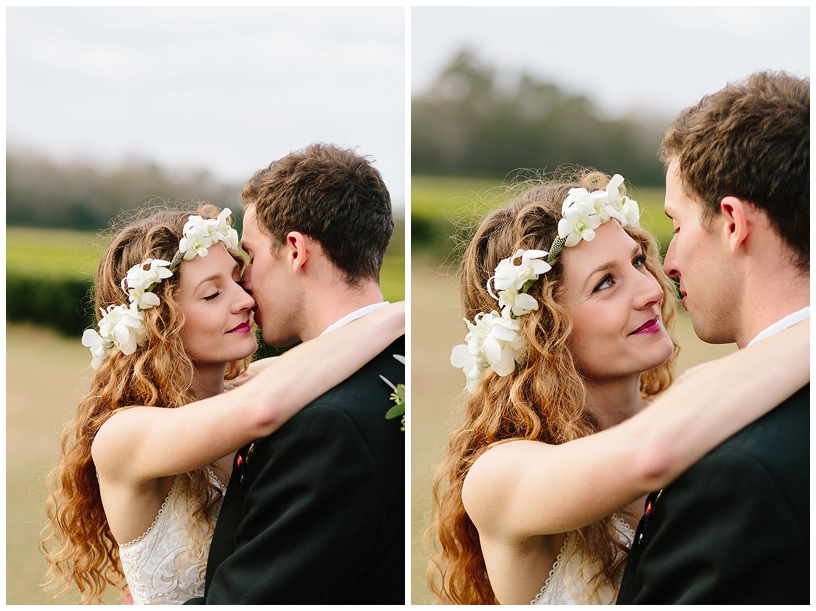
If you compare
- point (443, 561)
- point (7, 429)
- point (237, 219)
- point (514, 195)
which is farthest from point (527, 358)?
point (7, 429)

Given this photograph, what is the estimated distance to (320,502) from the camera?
228cm

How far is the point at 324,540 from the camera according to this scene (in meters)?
2.29

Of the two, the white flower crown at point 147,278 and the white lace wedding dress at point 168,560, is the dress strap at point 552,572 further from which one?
the white flower crown at point 147,278

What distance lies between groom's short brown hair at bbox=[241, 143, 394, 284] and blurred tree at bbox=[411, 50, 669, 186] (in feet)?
1.49

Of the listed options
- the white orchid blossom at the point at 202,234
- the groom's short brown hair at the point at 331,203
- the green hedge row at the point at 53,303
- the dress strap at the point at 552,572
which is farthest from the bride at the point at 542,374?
the green hedge row at the point at 53,303

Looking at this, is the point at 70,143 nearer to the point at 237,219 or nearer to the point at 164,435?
the point at 237,219

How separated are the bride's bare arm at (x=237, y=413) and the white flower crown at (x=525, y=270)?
1.09ft

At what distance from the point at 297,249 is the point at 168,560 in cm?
115

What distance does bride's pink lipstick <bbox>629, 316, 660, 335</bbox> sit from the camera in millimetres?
2369

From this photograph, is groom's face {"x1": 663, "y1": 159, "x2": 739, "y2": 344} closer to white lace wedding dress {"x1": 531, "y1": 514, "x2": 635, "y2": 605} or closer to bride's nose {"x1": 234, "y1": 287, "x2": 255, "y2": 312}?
white lace wedding dress {"x1": 531, "y1": 514, "x2": 635, "y2": 605}

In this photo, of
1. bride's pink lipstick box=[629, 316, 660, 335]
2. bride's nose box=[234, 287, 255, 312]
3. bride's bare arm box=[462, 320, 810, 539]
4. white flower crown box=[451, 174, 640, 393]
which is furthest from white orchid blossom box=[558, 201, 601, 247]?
bride's nose box=[234, 287, 255, 312]

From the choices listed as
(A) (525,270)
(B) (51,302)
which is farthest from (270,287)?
(B) (51,302)

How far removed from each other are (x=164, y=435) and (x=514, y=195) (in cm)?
142

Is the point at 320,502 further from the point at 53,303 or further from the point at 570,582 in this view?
the point at 53,303
